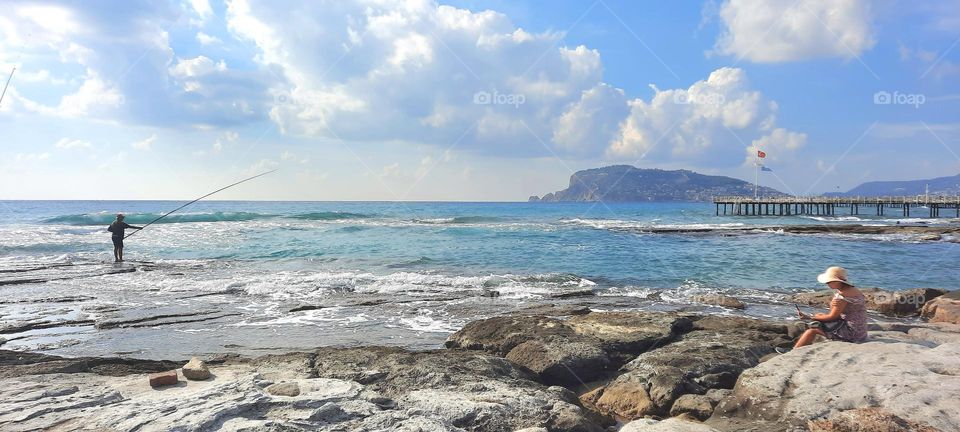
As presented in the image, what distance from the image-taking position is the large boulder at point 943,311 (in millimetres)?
9867

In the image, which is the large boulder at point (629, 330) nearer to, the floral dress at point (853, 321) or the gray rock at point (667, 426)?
the floral dress at point (853, 321)

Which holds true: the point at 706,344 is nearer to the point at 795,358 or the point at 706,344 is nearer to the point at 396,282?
the point at 795,358

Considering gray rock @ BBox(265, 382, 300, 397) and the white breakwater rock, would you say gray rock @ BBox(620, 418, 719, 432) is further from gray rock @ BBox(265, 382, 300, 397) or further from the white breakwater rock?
gray rock @ BBox(265, 382, 300, 397)

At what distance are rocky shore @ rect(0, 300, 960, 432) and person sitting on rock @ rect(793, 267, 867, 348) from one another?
53 centimetres

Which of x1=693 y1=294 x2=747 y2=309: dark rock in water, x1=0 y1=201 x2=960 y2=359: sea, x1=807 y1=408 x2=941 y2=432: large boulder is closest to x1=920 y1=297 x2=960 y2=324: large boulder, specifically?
x1=0 y1=201 x2=960 y2=359: sea

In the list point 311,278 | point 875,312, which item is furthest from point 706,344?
point 311,278

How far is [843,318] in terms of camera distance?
668 cm

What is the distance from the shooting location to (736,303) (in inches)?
495

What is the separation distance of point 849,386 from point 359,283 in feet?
41.8

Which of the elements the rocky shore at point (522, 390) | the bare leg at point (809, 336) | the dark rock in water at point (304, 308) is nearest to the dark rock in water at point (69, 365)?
the rocky shore at point (522, 390)

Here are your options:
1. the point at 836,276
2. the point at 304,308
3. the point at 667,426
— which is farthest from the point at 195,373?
the point at 836,276

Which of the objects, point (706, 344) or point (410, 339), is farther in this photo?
point (410, 339)

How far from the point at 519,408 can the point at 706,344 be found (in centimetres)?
360

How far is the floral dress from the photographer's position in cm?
661
